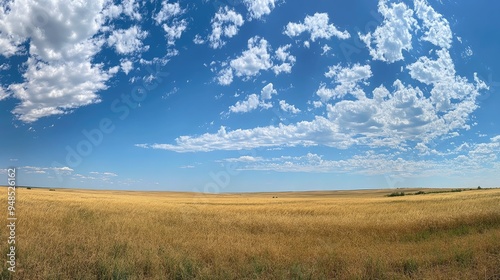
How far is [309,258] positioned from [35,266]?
7244mm

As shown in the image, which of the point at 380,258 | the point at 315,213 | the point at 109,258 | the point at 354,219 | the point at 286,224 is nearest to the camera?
the point at 109,258

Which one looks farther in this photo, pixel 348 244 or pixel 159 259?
pixel 348 244

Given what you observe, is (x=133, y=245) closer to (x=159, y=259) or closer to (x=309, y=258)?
(x=159, y=259)

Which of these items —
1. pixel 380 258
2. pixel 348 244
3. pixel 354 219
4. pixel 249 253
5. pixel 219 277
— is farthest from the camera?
pixel 354 219

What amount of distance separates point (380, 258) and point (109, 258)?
7609 millimetres

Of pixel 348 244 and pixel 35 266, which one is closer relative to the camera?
pixel 35 266

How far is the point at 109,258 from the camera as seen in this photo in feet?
29.8

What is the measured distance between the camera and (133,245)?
1106cm

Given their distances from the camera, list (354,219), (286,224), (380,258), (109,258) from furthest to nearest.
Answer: (354,219), (286,224), (380,258), (109,258)

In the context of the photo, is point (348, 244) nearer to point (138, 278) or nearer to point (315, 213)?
point (138, 278)

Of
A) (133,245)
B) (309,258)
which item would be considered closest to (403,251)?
(309,258)

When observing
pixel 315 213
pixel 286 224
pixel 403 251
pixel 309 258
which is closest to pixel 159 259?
pixel 309 258

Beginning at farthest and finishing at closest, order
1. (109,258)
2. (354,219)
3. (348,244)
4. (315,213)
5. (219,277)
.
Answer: (315,213)
(354,219)
(348,244)
(109,258)
(219,277)

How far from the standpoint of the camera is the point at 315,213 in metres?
27.1
